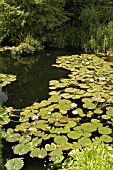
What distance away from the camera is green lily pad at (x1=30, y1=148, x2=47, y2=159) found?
3466 mm

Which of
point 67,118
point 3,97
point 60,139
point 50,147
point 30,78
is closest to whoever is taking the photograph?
point 50,147

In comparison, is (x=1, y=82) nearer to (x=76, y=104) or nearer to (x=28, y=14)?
(x=76, y=104)

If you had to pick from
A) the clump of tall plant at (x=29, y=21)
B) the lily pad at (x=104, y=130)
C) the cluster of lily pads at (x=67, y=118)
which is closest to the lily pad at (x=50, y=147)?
the cluster of lily pads at (x=67, y=118)

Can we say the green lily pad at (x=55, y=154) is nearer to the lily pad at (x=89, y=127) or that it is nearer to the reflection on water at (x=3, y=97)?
the lily pad at (x=89, y=127)

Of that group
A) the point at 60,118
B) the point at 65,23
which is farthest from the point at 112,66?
the point at 65,23

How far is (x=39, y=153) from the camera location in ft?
11.5

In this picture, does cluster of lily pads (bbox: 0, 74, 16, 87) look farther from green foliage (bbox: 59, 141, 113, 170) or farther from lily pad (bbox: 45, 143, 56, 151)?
green foliage (bbox: 59, 141, 113, 170)

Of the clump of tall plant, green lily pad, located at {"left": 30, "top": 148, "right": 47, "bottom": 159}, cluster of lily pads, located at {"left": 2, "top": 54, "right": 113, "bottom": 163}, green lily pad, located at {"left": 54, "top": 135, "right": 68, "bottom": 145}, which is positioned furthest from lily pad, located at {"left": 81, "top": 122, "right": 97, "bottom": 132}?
the clump of tall plant

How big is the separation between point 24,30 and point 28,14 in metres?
0.73

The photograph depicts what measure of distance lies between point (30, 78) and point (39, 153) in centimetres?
326

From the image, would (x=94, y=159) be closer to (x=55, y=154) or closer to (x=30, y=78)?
(x=55, y=154)

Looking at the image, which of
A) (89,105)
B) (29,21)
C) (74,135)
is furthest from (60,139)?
(29,21)

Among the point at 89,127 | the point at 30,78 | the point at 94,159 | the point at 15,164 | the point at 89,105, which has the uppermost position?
the point at 94,159

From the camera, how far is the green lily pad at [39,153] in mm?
3466
